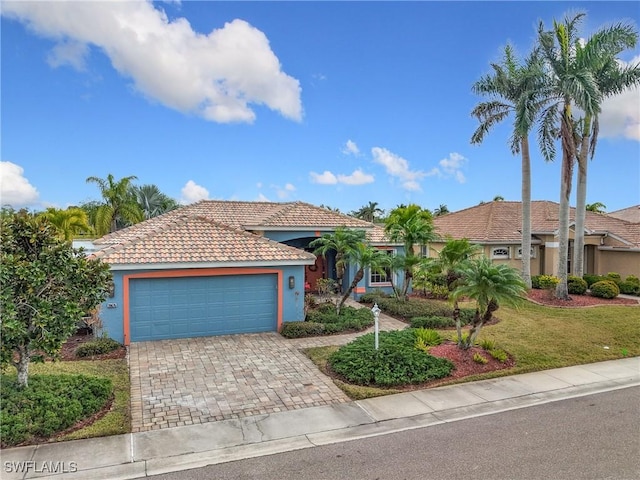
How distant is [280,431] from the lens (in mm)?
7047

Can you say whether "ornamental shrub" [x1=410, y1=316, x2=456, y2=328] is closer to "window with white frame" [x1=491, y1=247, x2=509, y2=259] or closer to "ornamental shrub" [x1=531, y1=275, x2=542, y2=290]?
"ornamental shrub" [x1=531, y1=275, x2=542, y2=290]

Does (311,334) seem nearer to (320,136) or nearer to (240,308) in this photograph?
(240,308)

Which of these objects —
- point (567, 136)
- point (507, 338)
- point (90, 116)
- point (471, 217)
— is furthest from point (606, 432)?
point (471, 217)

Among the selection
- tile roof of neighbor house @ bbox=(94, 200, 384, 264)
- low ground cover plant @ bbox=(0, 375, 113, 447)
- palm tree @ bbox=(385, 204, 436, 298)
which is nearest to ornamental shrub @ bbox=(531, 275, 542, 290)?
palm tree @ bbox=(385, 204, 436, 298)

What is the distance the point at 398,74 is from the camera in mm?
19375

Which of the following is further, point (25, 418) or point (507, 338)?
point (507, 338)

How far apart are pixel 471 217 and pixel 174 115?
1990cm

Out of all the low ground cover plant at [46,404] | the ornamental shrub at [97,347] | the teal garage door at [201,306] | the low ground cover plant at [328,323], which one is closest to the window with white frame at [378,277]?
the low ground cover plant at [328,323]

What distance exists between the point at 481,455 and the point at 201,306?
9121mm

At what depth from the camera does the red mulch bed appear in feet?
60.6

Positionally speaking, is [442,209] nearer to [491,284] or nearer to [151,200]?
[151,200]

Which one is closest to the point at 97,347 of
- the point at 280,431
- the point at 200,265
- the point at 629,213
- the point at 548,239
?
the point at 200,265

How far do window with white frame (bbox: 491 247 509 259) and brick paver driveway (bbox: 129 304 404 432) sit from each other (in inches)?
585

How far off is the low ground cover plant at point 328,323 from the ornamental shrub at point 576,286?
11426mm
